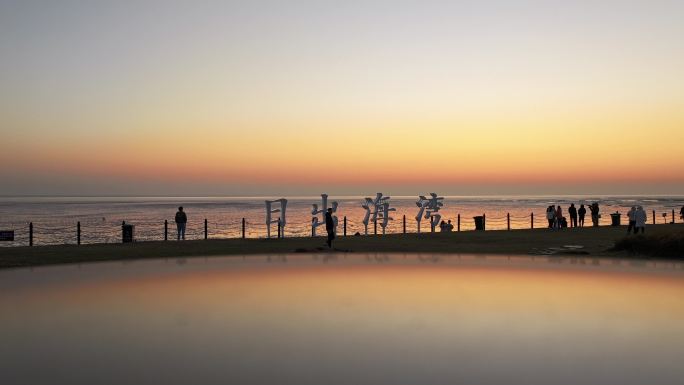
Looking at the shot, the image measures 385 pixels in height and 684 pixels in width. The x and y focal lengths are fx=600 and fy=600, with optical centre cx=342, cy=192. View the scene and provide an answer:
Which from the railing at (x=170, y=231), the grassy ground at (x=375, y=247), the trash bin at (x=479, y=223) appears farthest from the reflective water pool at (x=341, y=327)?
the trash bin at (x=479, y=223)

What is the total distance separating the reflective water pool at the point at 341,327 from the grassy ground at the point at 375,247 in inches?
172

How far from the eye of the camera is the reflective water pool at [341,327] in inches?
258

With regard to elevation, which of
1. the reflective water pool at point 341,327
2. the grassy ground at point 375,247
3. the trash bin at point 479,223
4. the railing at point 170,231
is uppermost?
the trash bin at point 479,223

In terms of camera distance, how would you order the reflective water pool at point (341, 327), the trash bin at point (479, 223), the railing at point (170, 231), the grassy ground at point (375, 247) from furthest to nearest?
1. the trash bin at point (479, 223)
2. the railing at point (170, 231)
3. the grassy ground at point (375, 247)
4. the reflective water pool at point (341, 327)

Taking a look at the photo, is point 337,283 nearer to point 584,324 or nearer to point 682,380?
point 584,324

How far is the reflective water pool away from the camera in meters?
6.56

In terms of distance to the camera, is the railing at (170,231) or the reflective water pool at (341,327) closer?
the reflective water pool at (341,327)

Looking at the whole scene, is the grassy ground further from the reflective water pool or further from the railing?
the reflective water pool

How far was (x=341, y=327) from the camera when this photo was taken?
8.88 m

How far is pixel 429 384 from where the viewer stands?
20.1ft

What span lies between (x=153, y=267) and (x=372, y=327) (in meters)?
10.2

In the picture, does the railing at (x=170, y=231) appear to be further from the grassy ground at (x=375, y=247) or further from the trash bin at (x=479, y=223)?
the grassy ground at (x=375, y=247)

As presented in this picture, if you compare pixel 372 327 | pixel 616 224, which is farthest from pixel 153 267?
pixel 616 224

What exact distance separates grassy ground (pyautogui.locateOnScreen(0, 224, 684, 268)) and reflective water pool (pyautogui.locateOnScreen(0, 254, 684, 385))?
4.37 metres
